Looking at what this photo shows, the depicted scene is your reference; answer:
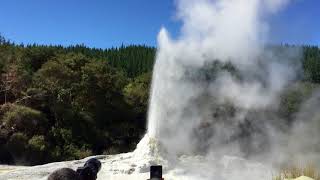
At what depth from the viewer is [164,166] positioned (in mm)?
14641

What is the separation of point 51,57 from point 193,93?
12932 millimetres

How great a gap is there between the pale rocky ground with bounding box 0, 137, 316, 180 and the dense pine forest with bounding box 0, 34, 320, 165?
8372 millimetres

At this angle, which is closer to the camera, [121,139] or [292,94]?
[292,94]

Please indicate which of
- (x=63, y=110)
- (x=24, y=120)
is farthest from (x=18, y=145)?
(x=63, y=110)

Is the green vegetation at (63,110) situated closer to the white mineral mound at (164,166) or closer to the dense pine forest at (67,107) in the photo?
the dense pine forest at (67,107)

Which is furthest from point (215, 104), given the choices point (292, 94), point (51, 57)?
point (51, 57)

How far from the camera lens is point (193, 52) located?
18.1 metres

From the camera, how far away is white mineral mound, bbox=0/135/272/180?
14031 mm

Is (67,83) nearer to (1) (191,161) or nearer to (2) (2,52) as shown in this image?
(2) (2,52)

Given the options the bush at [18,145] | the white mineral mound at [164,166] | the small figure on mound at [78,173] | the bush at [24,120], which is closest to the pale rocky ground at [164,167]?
the white mineral mound at [164,166]

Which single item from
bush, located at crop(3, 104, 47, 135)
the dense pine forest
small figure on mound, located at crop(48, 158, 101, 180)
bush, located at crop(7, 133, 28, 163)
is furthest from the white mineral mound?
bush, located at crop(3, 104, 47, 135)

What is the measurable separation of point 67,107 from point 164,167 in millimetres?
15893

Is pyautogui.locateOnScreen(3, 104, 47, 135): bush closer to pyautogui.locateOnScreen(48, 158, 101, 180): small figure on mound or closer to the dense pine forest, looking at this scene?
the dense pine forest

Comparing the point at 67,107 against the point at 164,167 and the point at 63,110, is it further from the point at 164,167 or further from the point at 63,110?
the point at 164,167
